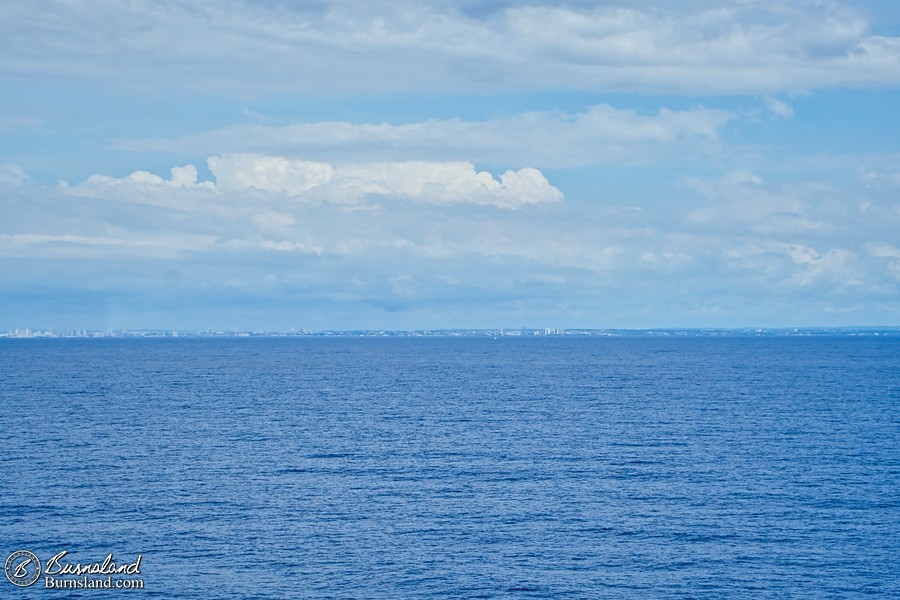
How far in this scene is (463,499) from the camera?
6569cm

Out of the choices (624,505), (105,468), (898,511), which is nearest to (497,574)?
(624,505)

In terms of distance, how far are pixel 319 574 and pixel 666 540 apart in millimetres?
20709

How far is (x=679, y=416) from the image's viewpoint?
113 metres

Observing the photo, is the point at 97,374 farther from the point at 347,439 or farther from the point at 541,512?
the point at 541,512

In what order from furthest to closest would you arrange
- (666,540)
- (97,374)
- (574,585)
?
(97,374) → (666,540) → (574,585)

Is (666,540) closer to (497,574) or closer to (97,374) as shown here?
(497,574)

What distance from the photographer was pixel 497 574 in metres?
50.0

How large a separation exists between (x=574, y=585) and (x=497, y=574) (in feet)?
13.7

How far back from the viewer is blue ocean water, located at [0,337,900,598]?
4984 cm

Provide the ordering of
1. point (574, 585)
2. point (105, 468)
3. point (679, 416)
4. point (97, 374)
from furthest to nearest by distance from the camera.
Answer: point (97, 374) < point (679, 416) < point (105, 468) < point (574, 585)

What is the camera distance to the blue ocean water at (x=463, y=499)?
164 feet

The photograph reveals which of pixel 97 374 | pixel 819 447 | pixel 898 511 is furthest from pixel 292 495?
pixel 97 374

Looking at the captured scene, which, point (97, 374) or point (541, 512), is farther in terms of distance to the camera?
point (97, 374)

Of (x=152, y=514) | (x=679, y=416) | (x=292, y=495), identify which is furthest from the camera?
(x=679, y=416)
